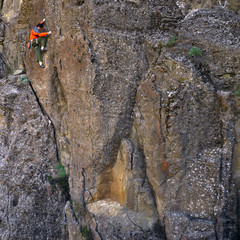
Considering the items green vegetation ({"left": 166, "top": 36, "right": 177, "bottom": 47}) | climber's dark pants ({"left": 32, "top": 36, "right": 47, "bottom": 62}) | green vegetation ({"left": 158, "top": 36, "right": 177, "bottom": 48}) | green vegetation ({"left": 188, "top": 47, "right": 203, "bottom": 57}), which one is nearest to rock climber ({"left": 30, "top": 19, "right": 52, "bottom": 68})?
climber's dark pants ({"left": 32, "top": 36, "right": 47, "bottom": 62})

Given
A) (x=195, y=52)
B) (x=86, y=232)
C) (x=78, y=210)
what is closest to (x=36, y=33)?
→ (x=195, y=52)

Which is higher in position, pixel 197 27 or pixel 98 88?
pixel 197 27

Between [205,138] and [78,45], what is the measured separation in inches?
139

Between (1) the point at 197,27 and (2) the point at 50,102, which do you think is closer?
(1) the point at 197,27

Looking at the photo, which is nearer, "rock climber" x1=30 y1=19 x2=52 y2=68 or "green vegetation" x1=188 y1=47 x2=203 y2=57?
"green vegetation" x1=188 y1=47 x2=203 y2=57

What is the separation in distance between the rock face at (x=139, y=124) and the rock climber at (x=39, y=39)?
21 cm

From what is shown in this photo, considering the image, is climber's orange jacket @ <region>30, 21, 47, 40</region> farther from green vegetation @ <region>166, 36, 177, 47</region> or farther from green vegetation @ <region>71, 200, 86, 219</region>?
green vegetation @ <region>71, 200, 86, 219</region>

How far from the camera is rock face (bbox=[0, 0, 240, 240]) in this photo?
5.93 meters

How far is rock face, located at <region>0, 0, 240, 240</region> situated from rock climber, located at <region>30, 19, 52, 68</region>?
210mm

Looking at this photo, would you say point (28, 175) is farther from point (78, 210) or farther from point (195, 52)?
point (195, 52)

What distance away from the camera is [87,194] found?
6.88m

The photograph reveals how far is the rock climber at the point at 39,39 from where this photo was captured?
25.1 feet

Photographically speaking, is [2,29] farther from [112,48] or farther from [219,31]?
[219,31]

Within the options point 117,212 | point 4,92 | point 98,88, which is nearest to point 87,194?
point 117,212
